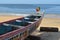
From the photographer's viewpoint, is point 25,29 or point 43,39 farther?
Result: point 43,39

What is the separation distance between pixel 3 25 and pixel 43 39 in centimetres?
256

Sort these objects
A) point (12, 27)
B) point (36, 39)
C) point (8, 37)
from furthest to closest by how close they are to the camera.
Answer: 1. point (36, 39)
2. point (12, 27)
3. point (8, 37)

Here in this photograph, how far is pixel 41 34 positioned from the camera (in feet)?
37.0

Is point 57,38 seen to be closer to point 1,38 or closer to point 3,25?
point 3,25

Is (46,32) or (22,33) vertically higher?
(22,33)

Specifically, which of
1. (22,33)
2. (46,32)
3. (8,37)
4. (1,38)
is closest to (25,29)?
(22,33)

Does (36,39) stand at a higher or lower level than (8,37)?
lower

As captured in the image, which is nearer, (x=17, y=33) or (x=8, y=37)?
(x=8, y=37)

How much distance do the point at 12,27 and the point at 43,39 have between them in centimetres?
232

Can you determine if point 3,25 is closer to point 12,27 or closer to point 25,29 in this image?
point 12,27

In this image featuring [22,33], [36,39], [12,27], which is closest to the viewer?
[22,33]

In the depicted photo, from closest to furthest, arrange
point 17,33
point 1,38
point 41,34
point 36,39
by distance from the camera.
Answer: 1. point 1,38
2. point 17,33
3. point 36,39
4. point 41,34

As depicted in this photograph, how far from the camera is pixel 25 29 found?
26.2 ft

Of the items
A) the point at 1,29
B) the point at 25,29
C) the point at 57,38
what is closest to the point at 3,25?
the point at 1,29
